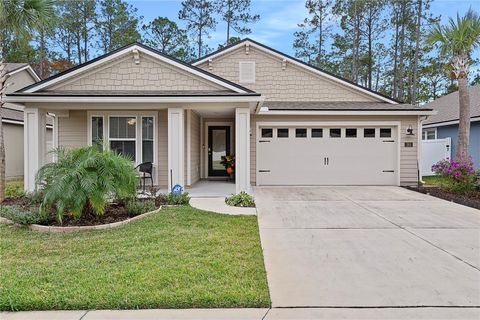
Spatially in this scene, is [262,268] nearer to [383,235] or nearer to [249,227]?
[249,227]

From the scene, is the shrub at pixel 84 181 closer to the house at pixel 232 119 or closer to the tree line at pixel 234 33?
the house at pixel 232 119

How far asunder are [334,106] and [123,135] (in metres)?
7.63

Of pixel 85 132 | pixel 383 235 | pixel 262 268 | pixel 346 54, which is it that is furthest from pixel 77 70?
pixel 346 54

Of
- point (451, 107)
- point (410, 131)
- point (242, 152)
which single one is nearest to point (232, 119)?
point (242, 152)

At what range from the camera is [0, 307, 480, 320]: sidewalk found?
9.78 feet

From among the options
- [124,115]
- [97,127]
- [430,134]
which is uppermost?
[124,115]

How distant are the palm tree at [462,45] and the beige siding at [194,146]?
836cm

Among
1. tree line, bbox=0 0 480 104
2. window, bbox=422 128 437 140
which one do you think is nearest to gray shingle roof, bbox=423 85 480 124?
window, bbox=422 128 437 140

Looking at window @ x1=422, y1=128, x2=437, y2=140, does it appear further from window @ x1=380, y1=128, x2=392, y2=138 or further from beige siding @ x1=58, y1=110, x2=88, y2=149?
beige siding @ x1=58, y1=110, x2=88, y2=149

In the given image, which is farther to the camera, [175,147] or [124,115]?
[124,115]

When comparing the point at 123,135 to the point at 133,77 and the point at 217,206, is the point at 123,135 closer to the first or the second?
the point at 133,77

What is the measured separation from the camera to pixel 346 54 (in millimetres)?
27594

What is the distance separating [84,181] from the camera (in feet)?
19.3

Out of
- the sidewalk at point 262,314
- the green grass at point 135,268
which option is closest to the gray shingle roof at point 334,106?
the green grass at point 135,268
